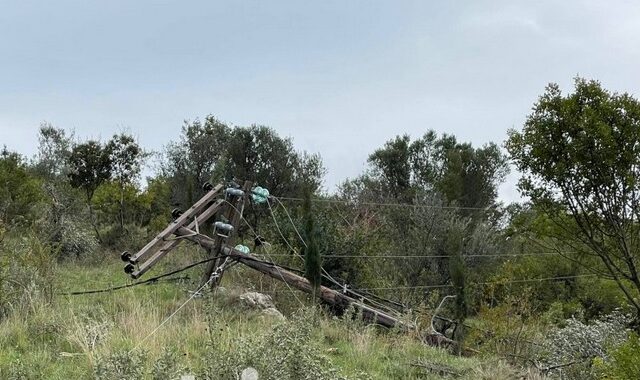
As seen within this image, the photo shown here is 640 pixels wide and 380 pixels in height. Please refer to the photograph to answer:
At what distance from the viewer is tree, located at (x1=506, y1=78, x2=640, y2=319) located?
28.2 feet

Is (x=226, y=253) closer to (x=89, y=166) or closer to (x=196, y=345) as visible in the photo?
(x=196, y=345)

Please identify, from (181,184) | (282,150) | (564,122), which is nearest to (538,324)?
(564,122)

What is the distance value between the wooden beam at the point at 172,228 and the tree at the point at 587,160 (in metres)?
5.16

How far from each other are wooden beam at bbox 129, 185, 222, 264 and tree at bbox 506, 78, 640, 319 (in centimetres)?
516

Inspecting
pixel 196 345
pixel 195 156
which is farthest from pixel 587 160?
pixel 195 156

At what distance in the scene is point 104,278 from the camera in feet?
39.1

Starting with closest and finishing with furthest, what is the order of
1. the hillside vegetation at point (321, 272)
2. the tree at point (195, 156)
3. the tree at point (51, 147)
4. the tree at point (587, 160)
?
the hillside vegetation at point (321, 272) → the tree at point (587, 160) → the tree at point (195, 156) → the tree at point (51, 147)

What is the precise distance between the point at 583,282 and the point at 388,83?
7.21m

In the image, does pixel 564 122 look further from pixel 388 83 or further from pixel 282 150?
pixel 282 150

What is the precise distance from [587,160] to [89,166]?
14805 mm

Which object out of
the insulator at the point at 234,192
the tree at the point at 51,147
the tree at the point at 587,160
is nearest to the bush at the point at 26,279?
the insulator at the point at 234,192

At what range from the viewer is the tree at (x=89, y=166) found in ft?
60.5

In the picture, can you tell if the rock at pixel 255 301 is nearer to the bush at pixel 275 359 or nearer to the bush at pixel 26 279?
the bush at pixel 26 279

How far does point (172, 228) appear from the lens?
9.43 meters
